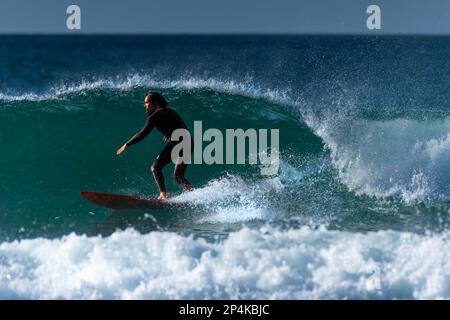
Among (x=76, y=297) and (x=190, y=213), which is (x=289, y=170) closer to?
(x=190, y=213)

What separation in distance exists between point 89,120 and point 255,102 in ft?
9.10

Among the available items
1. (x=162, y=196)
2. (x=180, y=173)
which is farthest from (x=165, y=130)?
(x=162, y=196)

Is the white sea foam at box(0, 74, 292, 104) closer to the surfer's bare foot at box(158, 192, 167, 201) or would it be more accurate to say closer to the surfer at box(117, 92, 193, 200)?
the surfer at box(117, 92, 193, 200)

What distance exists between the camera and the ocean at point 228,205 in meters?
5.38

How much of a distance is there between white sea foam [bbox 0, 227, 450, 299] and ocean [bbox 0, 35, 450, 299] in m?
0.01

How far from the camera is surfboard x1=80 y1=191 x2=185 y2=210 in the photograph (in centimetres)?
752

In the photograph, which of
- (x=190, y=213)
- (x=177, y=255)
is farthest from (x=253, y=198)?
(x=177, y=255)

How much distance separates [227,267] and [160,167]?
2.43m

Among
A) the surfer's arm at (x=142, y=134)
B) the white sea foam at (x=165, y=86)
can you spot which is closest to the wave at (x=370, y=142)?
the white sea foam at (x=165, y=86)

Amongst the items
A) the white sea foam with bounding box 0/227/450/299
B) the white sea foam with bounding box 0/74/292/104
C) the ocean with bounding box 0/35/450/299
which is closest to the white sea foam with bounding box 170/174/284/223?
the ocean with bounding box 0/35/450/299

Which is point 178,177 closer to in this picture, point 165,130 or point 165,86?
point 165,130

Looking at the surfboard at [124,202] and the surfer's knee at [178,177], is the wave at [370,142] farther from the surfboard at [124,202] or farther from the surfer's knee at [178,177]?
the surfboard at [124,202]

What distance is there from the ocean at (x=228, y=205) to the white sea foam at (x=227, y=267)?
13mm

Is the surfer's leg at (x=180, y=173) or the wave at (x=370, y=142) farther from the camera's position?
the wave at (x=370, y=142)
